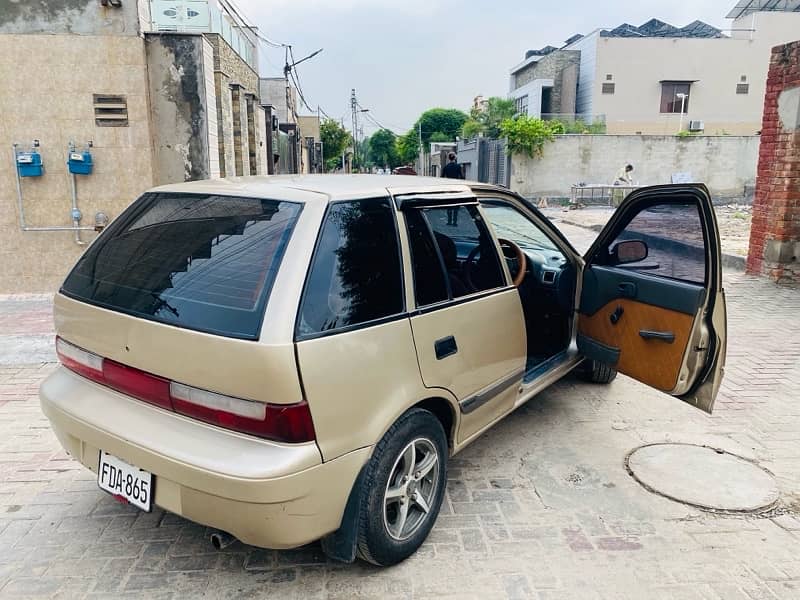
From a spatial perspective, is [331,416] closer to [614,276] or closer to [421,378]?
[421,378]

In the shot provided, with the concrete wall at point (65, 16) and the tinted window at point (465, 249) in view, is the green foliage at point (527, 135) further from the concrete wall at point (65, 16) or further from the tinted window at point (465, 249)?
the tinted window at point (465, 249)

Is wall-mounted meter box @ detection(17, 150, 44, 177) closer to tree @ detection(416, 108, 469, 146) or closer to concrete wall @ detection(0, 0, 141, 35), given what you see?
concrete wall @ detection(0, 0, 141, 35)

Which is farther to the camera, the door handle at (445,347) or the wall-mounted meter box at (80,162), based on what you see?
the wall-mounted meter box at (80,162)

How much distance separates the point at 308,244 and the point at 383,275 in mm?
400

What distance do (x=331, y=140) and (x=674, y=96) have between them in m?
25.2

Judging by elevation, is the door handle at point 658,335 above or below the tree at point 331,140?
below

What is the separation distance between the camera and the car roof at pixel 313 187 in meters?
2.60

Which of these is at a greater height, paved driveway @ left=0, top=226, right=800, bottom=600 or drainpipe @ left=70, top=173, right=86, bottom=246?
drainpipe @ left=70, top=173, right=86, bottom=246

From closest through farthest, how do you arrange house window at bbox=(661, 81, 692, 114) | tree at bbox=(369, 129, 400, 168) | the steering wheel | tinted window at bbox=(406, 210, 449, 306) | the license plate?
the license plate
tinted window at bbox=(406, 210, 449, 306)
the steering wheel
house window at bbox=(661, 81, 692, 114)
tree at bbox=(369, 129, 400, 168)

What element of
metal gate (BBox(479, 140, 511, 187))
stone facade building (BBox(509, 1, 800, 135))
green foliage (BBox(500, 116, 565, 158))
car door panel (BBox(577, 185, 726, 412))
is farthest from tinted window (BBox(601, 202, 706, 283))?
stone facade building (BBox(509, 1, 800, 135))

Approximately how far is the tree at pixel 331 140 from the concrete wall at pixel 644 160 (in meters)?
21.7

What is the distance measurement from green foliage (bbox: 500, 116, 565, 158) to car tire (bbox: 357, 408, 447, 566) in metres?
26.1

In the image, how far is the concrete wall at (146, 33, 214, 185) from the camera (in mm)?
7500

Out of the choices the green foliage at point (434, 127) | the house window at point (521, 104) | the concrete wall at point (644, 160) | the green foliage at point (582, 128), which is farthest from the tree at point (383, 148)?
the concrete wall at point (644, 160)
